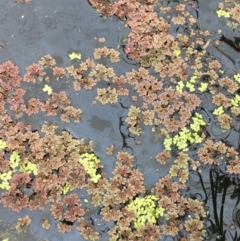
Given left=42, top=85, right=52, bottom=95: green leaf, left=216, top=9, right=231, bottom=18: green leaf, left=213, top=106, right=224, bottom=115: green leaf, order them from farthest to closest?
left=216, top=9, right=231, bottom=18: green leaf
left=42, top=85, right=52, bottom=95: green leaf
left=213, top=106, right=224, bottom=115: green leaf

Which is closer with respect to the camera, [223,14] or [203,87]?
[203,87]


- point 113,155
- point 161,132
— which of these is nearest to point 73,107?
point 113,155

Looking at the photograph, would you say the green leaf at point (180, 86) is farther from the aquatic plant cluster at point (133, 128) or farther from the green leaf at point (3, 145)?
the green leaf at point (3, 145)

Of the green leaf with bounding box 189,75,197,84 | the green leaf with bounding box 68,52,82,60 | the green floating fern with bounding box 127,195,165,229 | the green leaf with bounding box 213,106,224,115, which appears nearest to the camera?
the green floating fern with bounding box 127,195,165,229

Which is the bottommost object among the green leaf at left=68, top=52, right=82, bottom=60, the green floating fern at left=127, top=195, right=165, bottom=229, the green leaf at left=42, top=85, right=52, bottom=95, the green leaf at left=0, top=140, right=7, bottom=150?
the green floating fern at left=127, top=195, right=165, bottom=229

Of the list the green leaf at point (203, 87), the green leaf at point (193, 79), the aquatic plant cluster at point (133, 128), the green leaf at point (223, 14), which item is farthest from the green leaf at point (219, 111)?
the green leaf at point (223, 14)

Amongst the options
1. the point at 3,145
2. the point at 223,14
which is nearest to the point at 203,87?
the point at 223,14

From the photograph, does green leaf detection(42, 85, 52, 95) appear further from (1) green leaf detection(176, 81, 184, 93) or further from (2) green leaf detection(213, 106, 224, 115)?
(2) green leaf detection(213, 106, 224, 115)

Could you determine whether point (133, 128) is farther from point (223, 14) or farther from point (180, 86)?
point (223, 14)

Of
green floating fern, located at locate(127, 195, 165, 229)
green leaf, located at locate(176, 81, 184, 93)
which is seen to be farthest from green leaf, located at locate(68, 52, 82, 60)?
green floating fern, located at locate(127, 195, 165, 229)
